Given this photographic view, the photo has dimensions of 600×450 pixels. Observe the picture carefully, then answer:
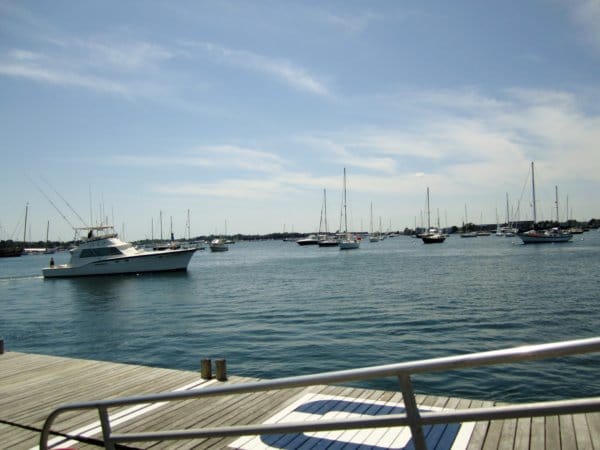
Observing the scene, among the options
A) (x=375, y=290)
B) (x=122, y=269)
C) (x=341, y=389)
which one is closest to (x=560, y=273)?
(x=375, y=290)

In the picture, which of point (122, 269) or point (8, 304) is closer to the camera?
point (8, 304)

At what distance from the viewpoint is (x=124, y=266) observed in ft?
145

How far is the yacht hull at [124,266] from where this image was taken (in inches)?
1737

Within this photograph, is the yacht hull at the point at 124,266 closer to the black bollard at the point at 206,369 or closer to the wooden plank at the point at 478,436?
the black bollard at the point at 206,369

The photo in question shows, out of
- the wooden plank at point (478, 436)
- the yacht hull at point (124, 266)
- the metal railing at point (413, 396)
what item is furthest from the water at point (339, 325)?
the yacht hull at point (124, 266)

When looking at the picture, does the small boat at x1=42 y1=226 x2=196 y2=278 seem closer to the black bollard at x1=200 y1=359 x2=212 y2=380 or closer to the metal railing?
the black bollard at x1=200 y1=359 x2=212 y2=380

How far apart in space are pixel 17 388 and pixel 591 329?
16975 millimetres

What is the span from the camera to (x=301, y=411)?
224 inches

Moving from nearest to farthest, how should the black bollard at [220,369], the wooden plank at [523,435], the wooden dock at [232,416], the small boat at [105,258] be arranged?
the wooden plank at [523,435] < the wooden dock at [232,416] < the black bollard at [220,369] < the small boat at [105,258]

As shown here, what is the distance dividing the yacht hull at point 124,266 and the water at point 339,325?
10.1 metres

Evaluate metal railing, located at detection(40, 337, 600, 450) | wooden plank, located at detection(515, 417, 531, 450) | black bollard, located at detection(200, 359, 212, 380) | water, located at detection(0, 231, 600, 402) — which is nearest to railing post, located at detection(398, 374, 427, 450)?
metal railing, located at detection(40, 337, 600, 450)

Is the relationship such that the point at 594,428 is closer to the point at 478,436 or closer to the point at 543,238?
the point at 478,436

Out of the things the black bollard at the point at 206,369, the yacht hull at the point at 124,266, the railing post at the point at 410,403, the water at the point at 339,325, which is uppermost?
the railing post at the point at 410,403

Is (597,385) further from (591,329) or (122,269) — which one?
(122,269)
